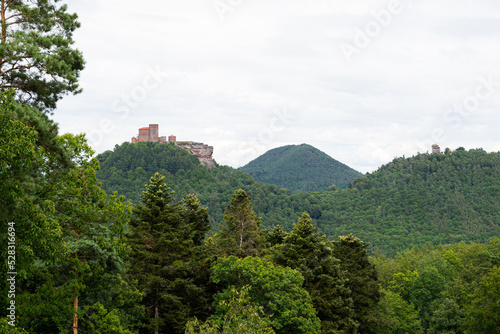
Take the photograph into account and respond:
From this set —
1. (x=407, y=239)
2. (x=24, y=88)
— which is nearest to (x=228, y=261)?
(x=24, y=88)

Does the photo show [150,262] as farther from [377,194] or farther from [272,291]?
[377,194]

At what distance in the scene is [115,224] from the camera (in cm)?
1855

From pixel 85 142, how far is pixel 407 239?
118588 millimetres

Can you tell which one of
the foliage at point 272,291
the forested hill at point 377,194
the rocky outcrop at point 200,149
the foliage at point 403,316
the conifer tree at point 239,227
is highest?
the rocky outcrop at point 200,149

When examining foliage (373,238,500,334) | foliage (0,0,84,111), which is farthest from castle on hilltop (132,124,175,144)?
foliage (0,0,84,111)

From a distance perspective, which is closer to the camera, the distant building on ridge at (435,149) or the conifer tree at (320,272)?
the conifer tree at (320,272)

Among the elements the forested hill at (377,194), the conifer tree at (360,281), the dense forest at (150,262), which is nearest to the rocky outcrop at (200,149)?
the forested hill at (377,194)

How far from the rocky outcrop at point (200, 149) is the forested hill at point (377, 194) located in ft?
19.7

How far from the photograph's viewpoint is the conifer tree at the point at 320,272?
3172cm

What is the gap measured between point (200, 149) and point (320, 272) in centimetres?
15709

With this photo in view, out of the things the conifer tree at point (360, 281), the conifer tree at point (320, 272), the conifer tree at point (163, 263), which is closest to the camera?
the conifer tree at point (163, 263)

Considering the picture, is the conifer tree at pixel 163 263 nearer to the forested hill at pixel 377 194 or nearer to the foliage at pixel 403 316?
the foliage at pixel 403 316

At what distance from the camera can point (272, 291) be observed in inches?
1071

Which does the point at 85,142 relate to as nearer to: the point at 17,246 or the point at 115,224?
the point at 115,224
